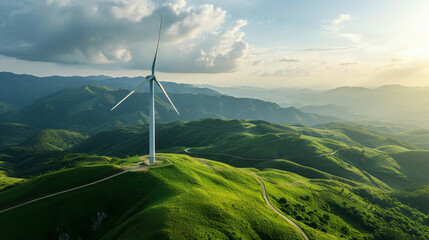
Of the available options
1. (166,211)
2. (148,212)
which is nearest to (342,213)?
(166,211)

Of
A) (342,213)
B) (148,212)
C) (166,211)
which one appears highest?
(166,211)

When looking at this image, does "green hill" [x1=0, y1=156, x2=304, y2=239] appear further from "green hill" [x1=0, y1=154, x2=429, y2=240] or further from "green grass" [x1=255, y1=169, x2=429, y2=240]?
"green grass" [x1=255, y1=169, x2=429, y2=240]

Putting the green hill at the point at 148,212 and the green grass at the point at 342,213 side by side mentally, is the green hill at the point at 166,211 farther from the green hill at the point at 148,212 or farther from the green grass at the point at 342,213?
the green grass at the point at 342,213

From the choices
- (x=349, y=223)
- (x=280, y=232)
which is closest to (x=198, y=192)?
(x=280, y=232)

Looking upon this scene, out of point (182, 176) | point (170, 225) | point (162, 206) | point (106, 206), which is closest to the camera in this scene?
point (170, 225)

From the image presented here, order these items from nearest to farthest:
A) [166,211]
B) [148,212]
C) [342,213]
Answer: [166,211], [148,212], [342,213]

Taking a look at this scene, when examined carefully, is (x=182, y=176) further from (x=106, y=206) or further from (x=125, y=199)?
(x=106, y=206)

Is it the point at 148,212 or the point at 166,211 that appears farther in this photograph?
the point at 148,212

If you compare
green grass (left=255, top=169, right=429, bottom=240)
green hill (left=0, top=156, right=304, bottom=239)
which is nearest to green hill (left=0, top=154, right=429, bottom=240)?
green hill (left=0, top=156, right=304, bottom=239)

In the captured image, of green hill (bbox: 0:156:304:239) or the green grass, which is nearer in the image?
green hill (bbox: 0:156:304:239)

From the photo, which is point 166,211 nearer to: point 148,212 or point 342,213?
point 148,212

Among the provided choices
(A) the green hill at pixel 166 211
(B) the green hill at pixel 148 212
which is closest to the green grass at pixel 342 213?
(A) the green hill at pixel 166 211
